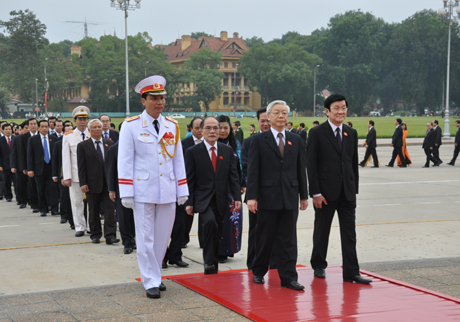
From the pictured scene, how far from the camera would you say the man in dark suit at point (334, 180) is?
5.76m

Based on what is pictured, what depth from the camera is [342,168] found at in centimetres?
583

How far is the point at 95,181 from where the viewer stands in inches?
342

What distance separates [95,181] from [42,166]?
12.0ft

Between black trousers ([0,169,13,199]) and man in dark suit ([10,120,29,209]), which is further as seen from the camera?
black trousers ([0,169,13,199])

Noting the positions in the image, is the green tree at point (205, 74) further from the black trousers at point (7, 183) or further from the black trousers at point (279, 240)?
the black trousers at point (279, 240)

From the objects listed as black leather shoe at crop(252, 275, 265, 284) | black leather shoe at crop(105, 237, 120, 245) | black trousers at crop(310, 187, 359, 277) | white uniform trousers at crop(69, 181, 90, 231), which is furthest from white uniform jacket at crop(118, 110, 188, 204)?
white uniform trousers at crop(69, 181, 90, 231)

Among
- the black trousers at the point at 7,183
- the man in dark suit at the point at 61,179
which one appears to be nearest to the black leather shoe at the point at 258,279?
the man in dark suit at the point at 61,179

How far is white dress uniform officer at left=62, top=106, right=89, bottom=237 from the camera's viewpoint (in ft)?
30.2

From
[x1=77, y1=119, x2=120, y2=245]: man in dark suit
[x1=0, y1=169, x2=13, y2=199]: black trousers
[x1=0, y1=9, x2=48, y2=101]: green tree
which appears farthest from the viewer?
[x1=0, y1=9, x2=48, y2=101]: green tree

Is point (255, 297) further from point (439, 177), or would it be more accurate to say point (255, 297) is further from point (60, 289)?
point (439, 177)

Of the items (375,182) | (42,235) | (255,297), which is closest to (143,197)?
(255,297)

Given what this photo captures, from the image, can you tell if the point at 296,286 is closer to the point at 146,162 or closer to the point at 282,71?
the point at 146,162

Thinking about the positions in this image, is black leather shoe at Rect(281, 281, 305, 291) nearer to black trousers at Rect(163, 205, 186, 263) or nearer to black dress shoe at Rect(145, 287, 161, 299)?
black dress shoe at Rect(145, 287, 161, 299)

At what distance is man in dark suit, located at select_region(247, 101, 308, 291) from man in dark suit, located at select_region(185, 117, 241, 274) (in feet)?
2.51
